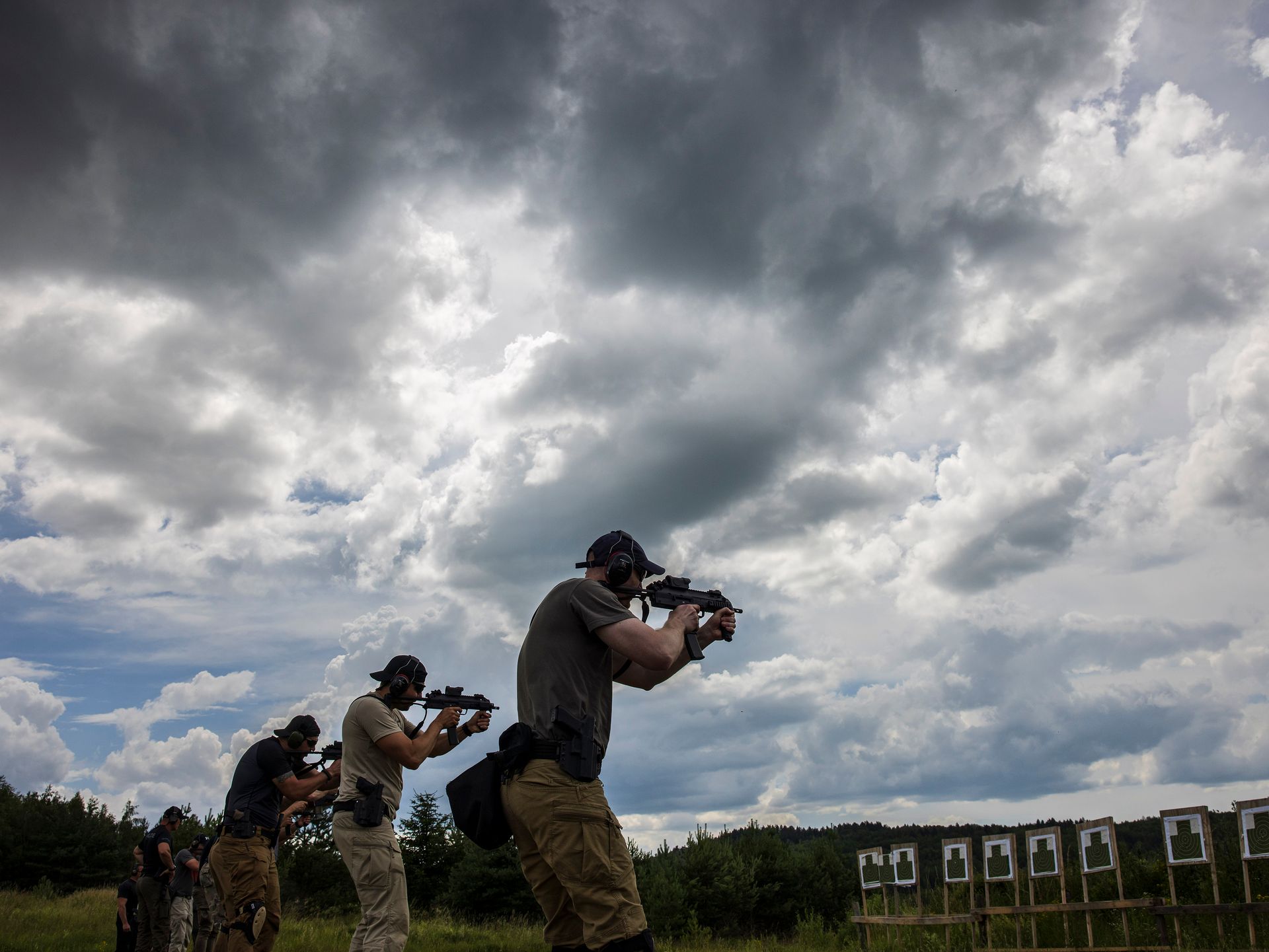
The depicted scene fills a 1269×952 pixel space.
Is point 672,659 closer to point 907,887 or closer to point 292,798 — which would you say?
point 292,798

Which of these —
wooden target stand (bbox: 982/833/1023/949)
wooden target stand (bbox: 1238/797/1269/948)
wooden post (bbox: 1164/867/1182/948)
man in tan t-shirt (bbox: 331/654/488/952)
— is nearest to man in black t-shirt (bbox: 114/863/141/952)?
man in tan t-shirt (bbox: 331/654/488/952)

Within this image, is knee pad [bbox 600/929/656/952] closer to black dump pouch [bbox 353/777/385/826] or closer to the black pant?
black dump pouch [bbox 353/777/385/826]

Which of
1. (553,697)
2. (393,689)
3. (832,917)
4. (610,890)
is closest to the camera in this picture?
(610,890)

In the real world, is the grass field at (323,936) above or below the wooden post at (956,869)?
below

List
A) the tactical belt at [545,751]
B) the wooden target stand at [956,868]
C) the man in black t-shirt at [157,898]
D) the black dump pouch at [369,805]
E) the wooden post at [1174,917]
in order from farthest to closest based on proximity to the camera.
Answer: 1. the wooden target stand at [956,868]
2. the man in black t-shirt at [157,898]
3. the wooden post at [1174,917]
4. the black dump pouch at [369,805]
5. the tactical belt at [545,751]

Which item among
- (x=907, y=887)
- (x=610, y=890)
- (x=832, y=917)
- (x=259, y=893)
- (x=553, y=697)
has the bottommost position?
(x=832, y=917)

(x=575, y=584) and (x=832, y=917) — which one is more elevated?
(x=575, y=584)

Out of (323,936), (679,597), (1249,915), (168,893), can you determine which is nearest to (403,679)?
(679,597)

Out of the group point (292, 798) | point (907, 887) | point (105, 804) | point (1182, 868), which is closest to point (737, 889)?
point (907, 887)

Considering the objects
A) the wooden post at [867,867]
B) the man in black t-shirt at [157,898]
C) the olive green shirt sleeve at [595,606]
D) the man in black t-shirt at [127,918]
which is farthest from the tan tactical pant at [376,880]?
the wooden post at [867,867]

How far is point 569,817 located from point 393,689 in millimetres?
4216

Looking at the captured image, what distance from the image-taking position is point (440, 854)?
25.7m

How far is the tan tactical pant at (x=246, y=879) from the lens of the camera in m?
8.33

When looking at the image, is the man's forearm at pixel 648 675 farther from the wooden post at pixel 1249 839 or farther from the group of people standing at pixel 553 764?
the wooden post at pixel 1249 839
